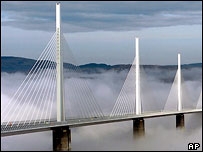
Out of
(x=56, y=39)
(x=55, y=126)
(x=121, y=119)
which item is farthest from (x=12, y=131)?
(x=121, y=119)

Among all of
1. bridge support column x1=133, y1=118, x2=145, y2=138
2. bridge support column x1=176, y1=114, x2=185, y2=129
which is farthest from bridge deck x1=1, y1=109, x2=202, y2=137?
bridge support column x1=176, y1=114, x2=185, y2=129

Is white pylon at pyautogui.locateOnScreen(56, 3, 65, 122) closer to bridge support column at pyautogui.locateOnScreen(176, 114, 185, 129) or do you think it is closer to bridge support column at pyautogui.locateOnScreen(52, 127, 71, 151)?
bridge support column at pyautogui.locateOnScreen(52, 127, 71, 151)

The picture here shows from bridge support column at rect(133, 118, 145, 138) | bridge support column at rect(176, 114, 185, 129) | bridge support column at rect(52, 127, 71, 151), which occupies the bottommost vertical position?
bridge support column at rect(52, 127, 71, 151)

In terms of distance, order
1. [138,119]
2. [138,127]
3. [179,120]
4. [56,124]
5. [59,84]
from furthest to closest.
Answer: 1. [179,120]
2. [138,119]
3. [138,127]
4. [59,84]
5. [56,124]

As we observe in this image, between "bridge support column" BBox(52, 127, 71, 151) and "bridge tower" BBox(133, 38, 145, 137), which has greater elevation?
"bridge tower" BBox(133, 38, 145, 137)

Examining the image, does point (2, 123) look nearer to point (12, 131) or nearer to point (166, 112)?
point (12, 131)

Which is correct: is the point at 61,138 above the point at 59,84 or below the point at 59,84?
below

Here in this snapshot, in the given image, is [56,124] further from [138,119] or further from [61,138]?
[138,119]

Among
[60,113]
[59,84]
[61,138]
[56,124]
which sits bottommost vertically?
[61,138]

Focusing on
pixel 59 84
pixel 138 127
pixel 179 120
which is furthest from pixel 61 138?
pixel 179 120
